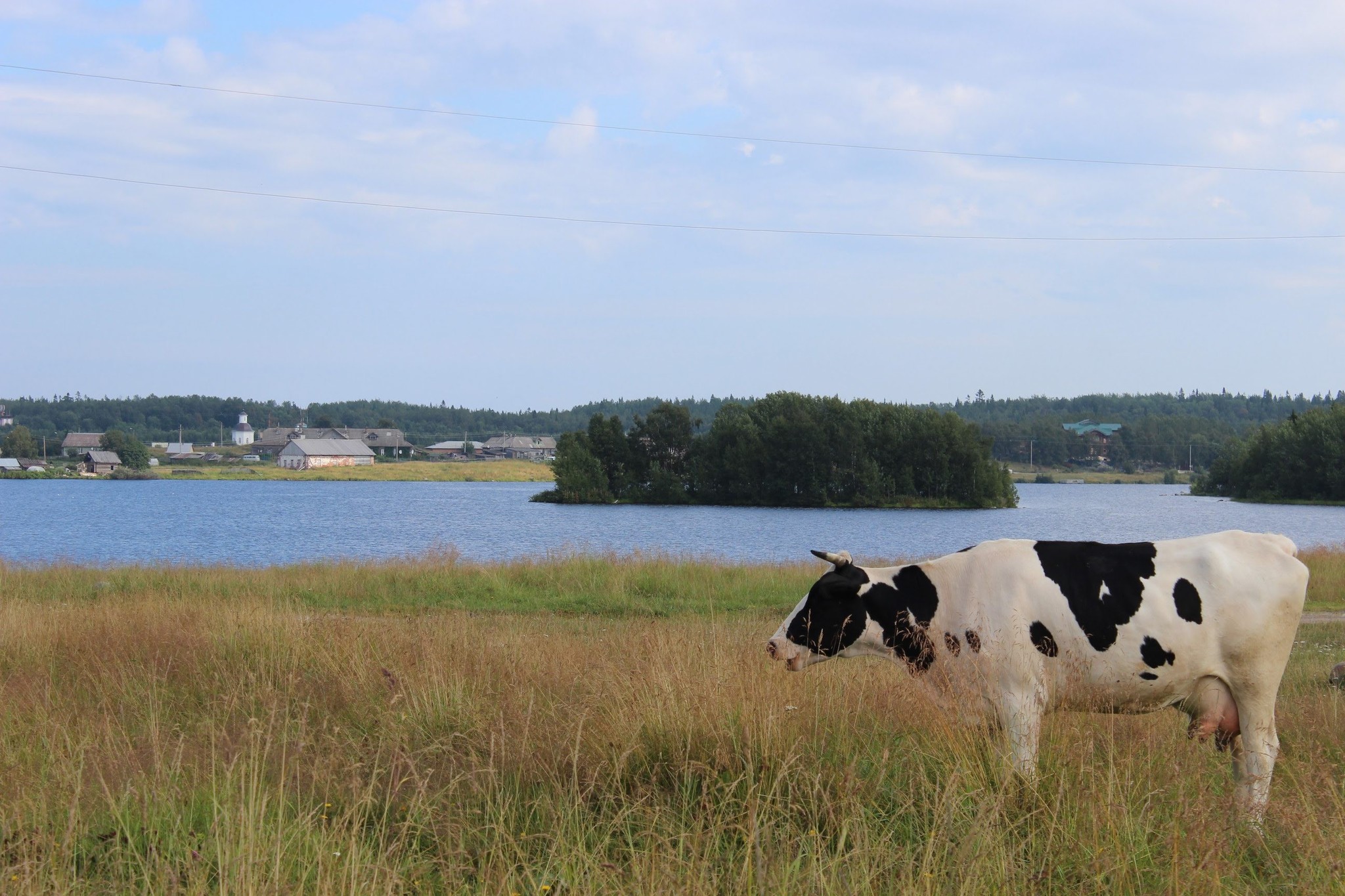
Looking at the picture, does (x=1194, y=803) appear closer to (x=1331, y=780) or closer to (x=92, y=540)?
(x=1331, y=780)

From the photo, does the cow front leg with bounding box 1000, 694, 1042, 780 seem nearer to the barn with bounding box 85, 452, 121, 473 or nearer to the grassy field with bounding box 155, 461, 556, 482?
the grassy field with bounding box 155, 461, 556, 482

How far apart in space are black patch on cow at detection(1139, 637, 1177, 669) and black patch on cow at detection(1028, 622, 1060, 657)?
0.49m

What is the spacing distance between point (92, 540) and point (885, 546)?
35.8m

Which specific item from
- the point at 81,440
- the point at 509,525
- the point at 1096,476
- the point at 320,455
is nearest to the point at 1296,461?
the point at 509,525

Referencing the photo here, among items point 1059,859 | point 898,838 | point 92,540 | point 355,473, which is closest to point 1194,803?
point 1059,859

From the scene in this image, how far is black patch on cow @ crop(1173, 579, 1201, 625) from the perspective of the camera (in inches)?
253

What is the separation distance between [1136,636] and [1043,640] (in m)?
0.53

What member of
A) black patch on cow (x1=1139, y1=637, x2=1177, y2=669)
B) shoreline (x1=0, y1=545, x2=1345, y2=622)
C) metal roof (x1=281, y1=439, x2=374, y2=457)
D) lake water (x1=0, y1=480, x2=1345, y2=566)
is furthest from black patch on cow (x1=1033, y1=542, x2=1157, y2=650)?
metal roof (x1=281, y1=439, x2=374, y2=457)

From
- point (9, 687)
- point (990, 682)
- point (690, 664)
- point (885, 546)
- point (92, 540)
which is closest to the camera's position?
point (990, 682)

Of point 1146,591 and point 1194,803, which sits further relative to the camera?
point 1146,591

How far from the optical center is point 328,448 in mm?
189250

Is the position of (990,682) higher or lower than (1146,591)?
lower

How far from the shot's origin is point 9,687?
31.0ft

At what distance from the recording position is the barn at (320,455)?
18088 centimetres
